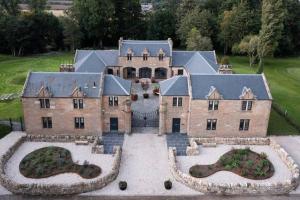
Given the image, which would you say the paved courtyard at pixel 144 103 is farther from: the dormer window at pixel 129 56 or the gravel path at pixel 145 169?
the gravel path at pixel 145 169

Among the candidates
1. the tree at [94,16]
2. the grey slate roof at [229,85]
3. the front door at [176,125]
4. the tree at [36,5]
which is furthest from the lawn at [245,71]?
the tree at [36,5]

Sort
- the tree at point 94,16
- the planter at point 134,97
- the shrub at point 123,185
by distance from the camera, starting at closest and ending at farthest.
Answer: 1. the shrub at point 123,185
2. the planter at point 134,97
3. the tree at point 94,16

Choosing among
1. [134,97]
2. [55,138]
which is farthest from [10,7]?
[55,138]

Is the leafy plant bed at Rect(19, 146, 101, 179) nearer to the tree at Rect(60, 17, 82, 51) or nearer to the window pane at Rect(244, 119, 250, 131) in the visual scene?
the window pane at Rect(244, 119, 250, 131)

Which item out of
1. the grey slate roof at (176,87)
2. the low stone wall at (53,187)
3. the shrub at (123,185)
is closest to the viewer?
the low stone wall at (53,187)

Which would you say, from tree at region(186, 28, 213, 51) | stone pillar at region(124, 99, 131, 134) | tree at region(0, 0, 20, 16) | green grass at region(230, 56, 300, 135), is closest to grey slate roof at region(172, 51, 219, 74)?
green grass at region(230, 56, 300, 135)

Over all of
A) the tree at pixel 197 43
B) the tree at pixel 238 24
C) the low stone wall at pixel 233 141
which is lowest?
the low stone wall at pixel 233 141

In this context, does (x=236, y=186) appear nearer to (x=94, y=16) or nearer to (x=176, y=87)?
(x=176, y=87)

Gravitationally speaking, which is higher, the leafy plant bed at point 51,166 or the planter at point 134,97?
the planter at point 134,97
